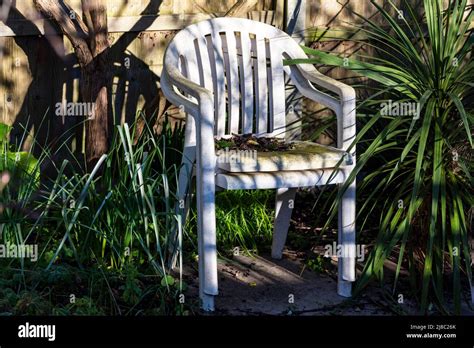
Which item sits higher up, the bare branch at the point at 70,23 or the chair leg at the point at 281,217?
the bare branch at the point at 70,23

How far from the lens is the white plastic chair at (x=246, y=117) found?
12.2 feet

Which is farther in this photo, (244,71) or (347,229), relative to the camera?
(244,71)

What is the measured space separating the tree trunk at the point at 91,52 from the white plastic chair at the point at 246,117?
532mm

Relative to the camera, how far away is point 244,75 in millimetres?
4406

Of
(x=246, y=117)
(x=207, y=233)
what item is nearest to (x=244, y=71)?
(x=246, y=117)

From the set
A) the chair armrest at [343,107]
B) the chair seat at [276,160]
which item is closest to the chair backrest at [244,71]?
the chair armrest at [343,107]

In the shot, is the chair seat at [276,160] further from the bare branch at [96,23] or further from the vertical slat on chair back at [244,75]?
the bare branch at [96,23]

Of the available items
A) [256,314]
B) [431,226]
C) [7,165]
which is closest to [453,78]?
[431,226]

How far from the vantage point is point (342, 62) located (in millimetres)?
3910

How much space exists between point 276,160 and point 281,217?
60 centimetres

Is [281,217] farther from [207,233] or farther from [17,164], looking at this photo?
[17,164]

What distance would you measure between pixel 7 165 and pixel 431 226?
181 cm

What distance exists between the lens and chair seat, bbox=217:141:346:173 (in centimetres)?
374

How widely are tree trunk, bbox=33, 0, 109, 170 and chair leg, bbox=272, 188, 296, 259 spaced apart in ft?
3.23
